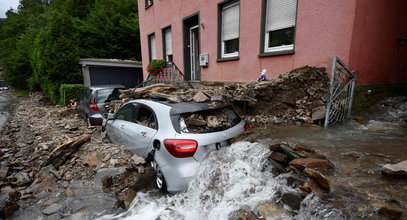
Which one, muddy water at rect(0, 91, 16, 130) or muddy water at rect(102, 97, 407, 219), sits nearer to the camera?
muddy water at rect(102, 97, 407, 219)

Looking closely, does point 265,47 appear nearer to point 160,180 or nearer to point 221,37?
point 221,37

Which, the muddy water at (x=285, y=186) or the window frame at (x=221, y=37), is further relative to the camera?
the window frame at (x=221, y=37)

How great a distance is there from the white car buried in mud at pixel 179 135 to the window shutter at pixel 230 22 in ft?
15.2

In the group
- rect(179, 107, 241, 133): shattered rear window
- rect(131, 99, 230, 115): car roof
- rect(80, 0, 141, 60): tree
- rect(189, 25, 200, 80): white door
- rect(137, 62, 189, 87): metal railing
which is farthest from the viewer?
rect(80, 0, 141, 60): tree

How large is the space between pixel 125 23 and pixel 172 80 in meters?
12.8

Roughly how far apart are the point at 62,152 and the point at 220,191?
3.82m

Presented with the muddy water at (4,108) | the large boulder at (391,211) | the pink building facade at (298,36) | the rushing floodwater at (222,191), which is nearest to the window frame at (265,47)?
the pink building facade at (298,36)

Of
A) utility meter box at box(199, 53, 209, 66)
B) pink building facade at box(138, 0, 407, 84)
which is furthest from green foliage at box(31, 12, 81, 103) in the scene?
utility meter box at box(199, 53, 209, 66)

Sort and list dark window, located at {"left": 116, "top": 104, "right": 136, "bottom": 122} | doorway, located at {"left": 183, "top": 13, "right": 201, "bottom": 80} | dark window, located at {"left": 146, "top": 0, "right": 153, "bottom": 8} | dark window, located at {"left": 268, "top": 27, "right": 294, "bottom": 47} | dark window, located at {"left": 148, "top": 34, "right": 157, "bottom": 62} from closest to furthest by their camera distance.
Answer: dark window, located at {"left": 116, "top": 104, "right": 136, "bottom": 122}
dark window, located at {"left": 268, "top": 27, "right": 294, "bottom": 47}
doorway, located at {"left": 183, "top": 13, "right": 201, "bottom": 80}
dark window, located at {"left": 146, "top": 0, "right": 153, "bottom": 8}
dark window, located at {"left": 148, "top": 34, "right": 157, "bottom": 62}

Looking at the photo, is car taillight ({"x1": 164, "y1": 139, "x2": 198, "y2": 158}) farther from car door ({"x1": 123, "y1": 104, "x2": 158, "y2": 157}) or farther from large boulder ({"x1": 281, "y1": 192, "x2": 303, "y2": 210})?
large boulder ({"x1": 281, "y1": 192, "x2": 303, "y2": 210})

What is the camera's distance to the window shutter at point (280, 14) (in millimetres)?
5534

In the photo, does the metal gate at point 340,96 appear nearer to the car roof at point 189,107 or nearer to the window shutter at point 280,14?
the window shutter at point 280,14

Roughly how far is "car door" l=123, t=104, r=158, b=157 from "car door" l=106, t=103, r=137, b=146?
0.40ft

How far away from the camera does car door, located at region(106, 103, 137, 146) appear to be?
4.21 meters
